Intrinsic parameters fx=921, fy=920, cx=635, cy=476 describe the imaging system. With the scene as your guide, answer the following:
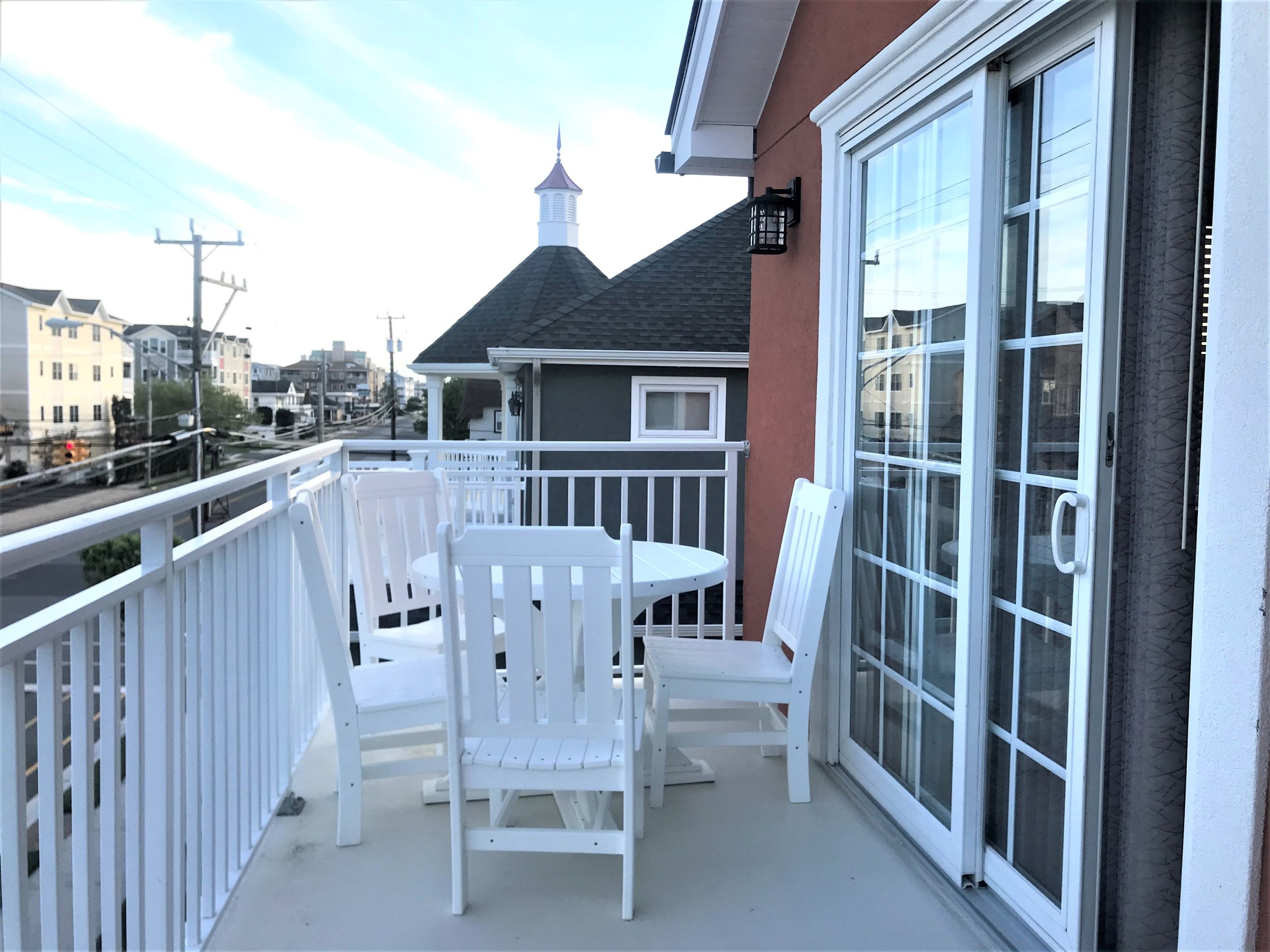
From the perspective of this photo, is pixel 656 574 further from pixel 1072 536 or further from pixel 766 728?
pixel 1072 536

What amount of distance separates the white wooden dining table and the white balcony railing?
1.38 ft

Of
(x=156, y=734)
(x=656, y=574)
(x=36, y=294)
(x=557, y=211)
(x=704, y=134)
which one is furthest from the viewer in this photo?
(x=36, y=294)

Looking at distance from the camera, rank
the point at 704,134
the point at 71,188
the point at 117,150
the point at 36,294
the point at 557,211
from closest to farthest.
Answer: the point at 704,134
the point at 557,211
the point at 36,294
the point at 117,150
the point at 71,188

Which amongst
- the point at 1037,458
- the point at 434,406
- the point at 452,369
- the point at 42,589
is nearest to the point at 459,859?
the point at 1037,458

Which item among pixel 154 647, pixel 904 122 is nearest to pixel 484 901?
pixel 154 647

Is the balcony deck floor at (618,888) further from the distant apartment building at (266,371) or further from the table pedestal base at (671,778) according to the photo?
the distant apartment building at (266,371)

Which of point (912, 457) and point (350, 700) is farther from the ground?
point (912, 457)

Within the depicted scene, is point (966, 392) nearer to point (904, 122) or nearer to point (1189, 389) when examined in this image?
point (1189, 389)

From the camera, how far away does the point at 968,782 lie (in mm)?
2193

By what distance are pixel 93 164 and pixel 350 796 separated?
37.9m

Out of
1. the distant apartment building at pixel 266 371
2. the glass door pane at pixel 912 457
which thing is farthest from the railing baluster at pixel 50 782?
the distant apartment building at pixel 266 371

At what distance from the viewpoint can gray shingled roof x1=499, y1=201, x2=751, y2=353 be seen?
9445mm

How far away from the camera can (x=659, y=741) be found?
9.00ft

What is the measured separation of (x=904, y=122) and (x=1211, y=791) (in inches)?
75.5
